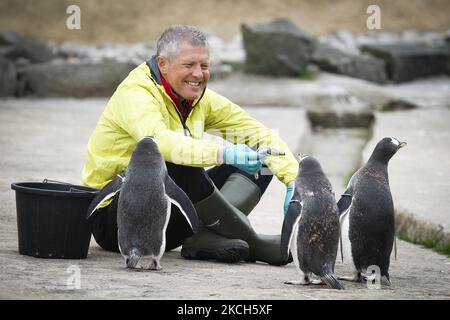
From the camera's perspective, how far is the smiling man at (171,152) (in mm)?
4363

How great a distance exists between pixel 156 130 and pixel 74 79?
26.0 ft

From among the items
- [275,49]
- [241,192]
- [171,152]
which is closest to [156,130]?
[171,152]

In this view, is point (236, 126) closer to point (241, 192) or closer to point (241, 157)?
point (241, 192)

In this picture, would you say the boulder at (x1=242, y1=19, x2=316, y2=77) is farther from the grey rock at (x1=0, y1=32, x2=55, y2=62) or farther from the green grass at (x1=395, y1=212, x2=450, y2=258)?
the green grass at (x1=395, y1=212, x2=450, y2=258)

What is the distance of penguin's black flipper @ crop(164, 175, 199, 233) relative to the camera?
4094mm

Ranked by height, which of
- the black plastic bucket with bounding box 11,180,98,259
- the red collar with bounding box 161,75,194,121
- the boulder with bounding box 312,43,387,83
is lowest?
the black plastic bucket with bounding box 11,180,98,259

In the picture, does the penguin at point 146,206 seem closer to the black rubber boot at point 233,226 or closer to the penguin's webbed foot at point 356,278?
the black rubber boot at point 233,226

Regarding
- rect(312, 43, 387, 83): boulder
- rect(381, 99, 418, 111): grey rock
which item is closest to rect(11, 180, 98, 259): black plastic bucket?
rect(381, 99, 418, 111): grey rock

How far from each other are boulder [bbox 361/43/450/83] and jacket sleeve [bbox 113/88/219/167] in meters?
9.38

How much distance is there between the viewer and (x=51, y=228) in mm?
4250

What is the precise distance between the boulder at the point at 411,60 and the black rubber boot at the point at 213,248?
929 centimetres
